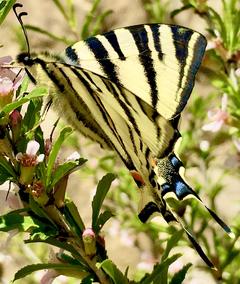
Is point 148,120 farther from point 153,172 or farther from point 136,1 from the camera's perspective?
point 136,1

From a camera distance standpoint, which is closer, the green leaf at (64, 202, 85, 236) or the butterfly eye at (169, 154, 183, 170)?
the green leaf at (64, 202, 85, 236)

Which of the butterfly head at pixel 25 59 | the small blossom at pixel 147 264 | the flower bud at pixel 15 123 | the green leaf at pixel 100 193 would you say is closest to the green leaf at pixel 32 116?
the flower bud at pixel 15 123

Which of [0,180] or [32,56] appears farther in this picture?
[32,56]

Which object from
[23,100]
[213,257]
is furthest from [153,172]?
[213,257]

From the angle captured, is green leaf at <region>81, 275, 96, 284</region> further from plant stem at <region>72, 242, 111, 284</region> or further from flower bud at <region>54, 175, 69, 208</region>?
flower bud at <region>54, 175, 69, 208</region>

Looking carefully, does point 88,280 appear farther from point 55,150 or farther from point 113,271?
point 55,150

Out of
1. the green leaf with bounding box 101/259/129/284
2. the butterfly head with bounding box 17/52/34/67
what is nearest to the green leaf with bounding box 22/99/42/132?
the butterfly head with bounding box 17/52/34/67
